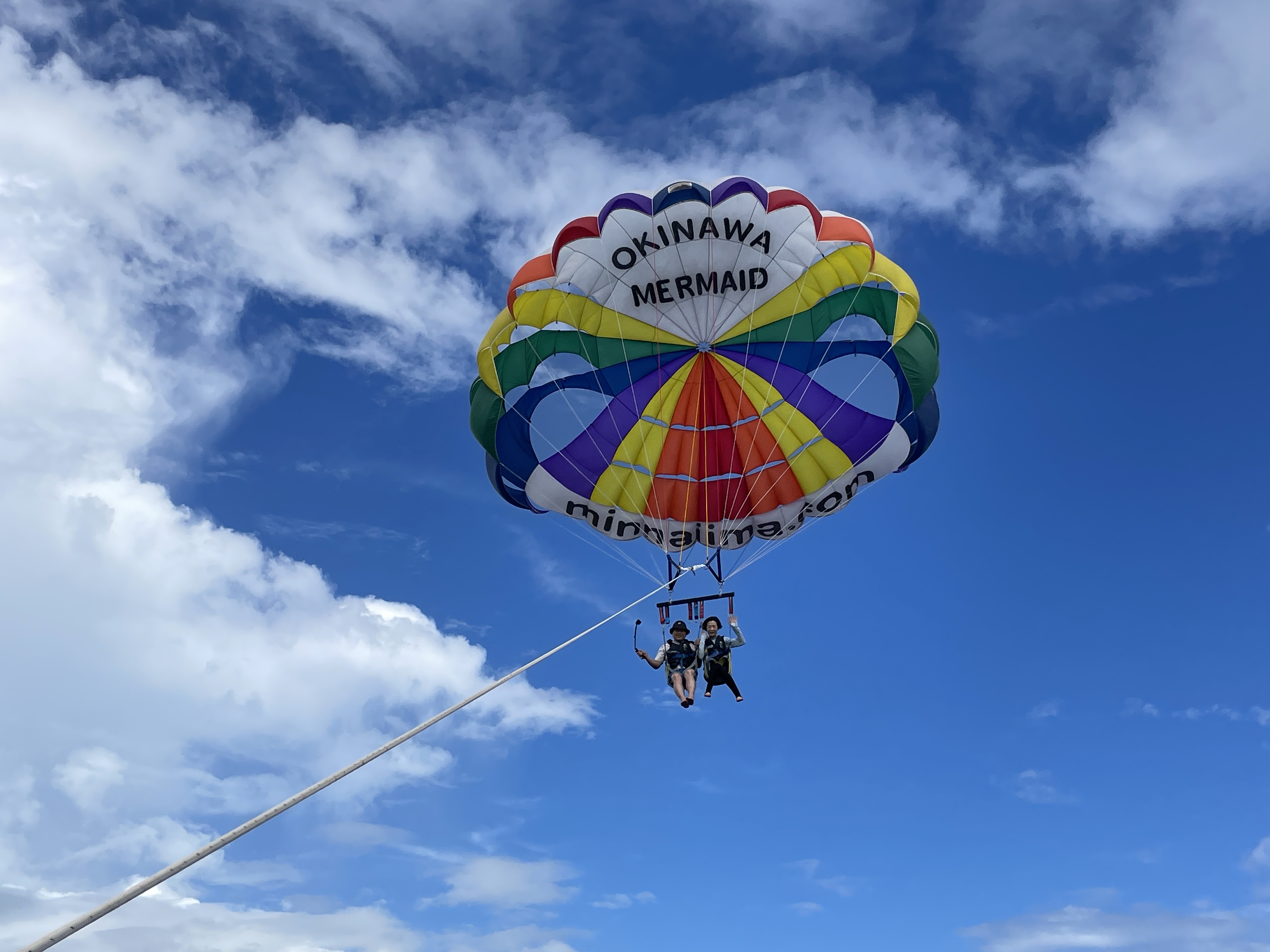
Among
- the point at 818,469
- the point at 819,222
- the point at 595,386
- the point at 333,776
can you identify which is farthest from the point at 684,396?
the point at 333,776

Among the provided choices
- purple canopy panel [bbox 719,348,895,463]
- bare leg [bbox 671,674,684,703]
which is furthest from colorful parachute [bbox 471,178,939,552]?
bare leg [bbox 671,674,684,703]

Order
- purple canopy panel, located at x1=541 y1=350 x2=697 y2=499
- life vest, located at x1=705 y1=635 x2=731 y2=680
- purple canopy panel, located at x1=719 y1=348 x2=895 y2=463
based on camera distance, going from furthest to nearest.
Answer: purple canopy panel, located at x1=541 y1=350 x2=697 y2=499, purple canopy panel, located at x1=719 y1=348 x2=895 y2=463, life vest, located at x1=705 y1=635 x2=731 y2=680

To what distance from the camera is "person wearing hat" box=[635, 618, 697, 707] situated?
40.3 feet

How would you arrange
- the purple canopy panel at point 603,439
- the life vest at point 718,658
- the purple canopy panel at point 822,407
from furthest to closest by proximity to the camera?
the purple canopy panel at point 603,439 < the purple canopy panel at point 822,407 < the life vest at point 718,658

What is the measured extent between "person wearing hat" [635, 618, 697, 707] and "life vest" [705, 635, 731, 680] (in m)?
0.17

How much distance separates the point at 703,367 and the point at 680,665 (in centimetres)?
451

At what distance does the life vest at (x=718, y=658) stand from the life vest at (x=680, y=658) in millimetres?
159

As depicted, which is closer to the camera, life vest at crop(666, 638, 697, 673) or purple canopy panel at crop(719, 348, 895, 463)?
life vest at crop(666, 638, 697, 673)

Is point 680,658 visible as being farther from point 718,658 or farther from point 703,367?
point 703,367

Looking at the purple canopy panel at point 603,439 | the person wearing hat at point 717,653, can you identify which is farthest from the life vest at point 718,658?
the purple canopy panel at point 603,439

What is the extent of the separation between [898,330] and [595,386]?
4.40 metres

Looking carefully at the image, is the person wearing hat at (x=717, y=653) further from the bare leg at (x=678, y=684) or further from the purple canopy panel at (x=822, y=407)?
the purple canopy panel at (x=822, y=407)

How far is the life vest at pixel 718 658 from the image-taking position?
12.3 meters

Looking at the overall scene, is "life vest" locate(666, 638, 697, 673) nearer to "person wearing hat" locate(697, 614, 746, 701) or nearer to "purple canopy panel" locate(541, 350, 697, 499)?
"person wearing hat" locate(697, 614, 746, 701)
